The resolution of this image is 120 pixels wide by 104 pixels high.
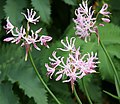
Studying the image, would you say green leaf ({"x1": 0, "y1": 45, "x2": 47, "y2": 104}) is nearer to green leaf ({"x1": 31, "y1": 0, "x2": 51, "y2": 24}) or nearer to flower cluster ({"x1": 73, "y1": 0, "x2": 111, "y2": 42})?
green leaf ({"x1": 31, "y1": 0, "x2": 51, "y2": 24})

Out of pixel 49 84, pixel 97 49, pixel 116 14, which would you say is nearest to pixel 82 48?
pixel 97 49

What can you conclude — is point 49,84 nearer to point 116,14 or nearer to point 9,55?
point 9,55

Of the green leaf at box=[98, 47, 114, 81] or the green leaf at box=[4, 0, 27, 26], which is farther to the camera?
the green leaf at box=[4, 0, 27, 26]

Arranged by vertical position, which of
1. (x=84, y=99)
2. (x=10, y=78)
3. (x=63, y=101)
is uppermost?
(x=10, y=78)

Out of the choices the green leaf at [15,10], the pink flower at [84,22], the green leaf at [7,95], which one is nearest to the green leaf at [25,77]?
the green leaf at [7,95]

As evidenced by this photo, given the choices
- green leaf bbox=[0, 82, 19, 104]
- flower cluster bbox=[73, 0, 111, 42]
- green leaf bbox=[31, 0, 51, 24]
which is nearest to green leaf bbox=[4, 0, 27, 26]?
green leaf bbox=[31, 0, 51, 24]
